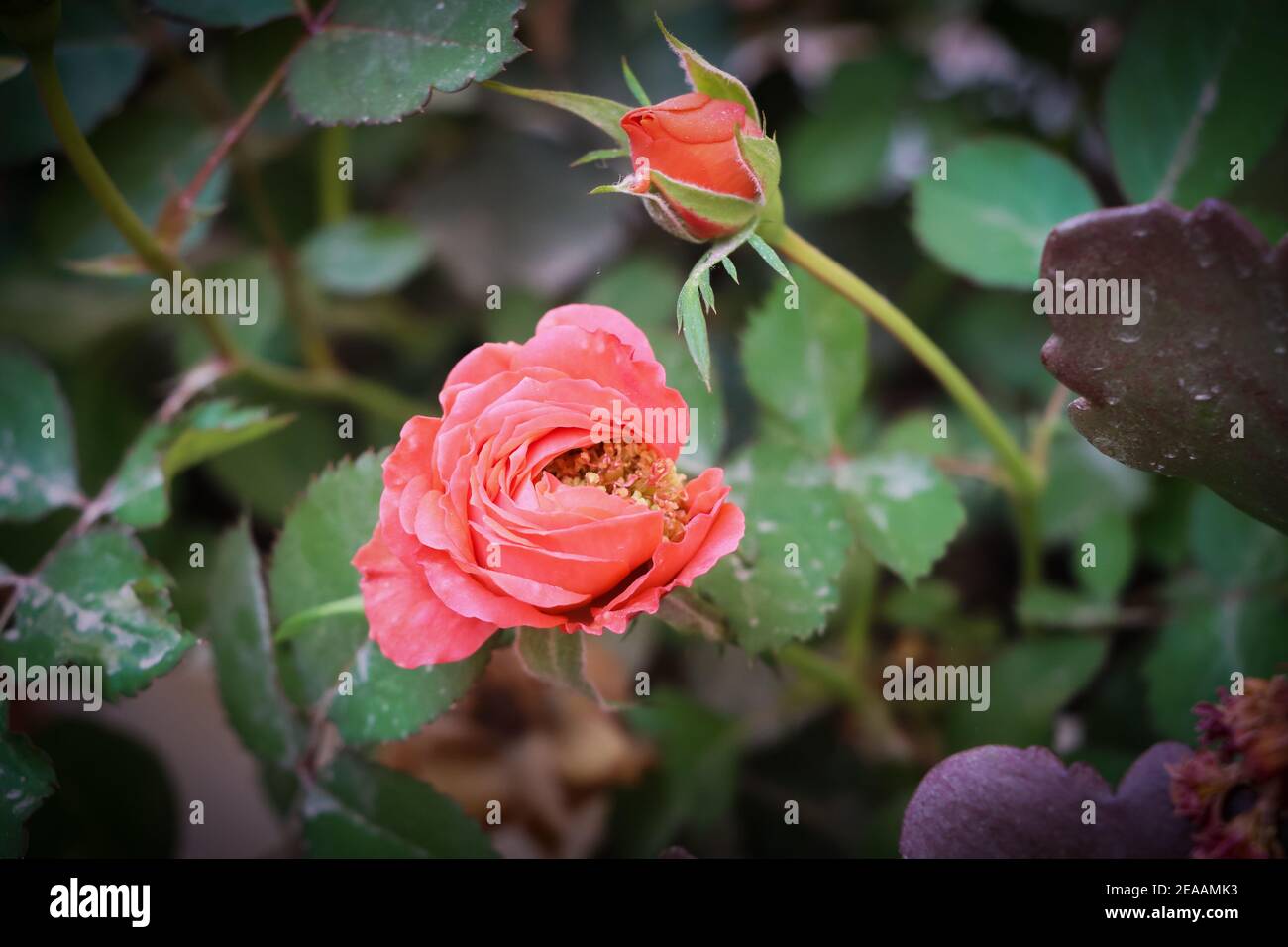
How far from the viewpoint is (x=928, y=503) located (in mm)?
625

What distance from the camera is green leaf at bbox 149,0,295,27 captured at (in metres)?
0.64

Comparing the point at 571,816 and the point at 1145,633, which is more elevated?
the point at 1145,633

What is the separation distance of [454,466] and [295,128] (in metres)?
0.68

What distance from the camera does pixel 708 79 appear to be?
47cm

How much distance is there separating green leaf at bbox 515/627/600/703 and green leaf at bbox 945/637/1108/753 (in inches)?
13.7

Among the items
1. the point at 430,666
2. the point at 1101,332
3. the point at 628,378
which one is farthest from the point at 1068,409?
the point at 430,666

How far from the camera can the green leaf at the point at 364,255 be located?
871 millimetres

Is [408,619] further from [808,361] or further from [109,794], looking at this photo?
[109,794]

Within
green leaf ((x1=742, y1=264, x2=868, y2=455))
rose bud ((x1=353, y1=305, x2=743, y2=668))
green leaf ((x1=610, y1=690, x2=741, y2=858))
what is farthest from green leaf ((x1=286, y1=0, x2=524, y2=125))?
green leaf ((x1=610, y1=690, x2=741, y2=858))

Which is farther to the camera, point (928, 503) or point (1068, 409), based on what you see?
point (928, 503)

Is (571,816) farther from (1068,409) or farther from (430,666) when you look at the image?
(1068,409)

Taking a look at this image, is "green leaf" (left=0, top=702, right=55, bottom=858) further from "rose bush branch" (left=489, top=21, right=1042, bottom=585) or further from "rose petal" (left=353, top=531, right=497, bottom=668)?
"rose bush branch" (left=489, top=21, right=1042, bottom=585)

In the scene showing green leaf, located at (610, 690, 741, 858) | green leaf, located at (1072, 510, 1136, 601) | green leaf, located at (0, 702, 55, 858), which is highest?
green leaf, located at (1072, 510, 1136, 601)

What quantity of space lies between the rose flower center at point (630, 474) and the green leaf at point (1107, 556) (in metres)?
0.46
